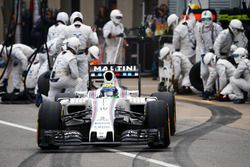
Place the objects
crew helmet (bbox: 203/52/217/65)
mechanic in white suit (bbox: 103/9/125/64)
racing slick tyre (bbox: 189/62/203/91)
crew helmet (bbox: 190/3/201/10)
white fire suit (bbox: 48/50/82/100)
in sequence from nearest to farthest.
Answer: white fire suit (bbox: 48/50/82/100)
crew helmet (bbox: 203/52/217/65)
racing slick tyre (bbox: 189/62/203/91)
mechanic in white suit (bbox: 103/9/125/64)
crew helmet (bbox: 190/3/201/10)

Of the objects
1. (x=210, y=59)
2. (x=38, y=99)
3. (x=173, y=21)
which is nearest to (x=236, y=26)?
(x=210, y=59)

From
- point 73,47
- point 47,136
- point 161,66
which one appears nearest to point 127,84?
point 161,66

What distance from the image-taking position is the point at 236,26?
24.9m

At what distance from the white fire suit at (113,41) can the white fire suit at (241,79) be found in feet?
18.3

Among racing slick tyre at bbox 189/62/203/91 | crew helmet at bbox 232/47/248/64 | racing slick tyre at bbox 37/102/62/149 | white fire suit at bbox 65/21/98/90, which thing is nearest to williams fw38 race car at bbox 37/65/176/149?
racing slick tyre at bbox 37/102/62/149

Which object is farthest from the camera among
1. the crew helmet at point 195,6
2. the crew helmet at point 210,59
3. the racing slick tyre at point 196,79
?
the crew helmet at point 195,6

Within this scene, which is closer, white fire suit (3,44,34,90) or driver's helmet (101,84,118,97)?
driver's helmet (101,84,118,97)

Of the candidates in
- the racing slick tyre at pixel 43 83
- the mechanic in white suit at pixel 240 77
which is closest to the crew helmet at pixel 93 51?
the racing slick tyre at pixel 43 83

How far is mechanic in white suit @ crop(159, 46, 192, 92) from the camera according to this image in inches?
1032

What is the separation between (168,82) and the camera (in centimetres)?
2619

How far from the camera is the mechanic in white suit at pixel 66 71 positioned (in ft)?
68.8

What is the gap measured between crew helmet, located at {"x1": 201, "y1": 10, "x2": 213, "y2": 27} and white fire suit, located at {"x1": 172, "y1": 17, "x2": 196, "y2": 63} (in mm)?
908

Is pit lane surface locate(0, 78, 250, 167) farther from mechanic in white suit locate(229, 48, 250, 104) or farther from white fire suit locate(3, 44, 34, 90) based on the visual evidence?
white fire suit locate(3, 44, 34, 90)

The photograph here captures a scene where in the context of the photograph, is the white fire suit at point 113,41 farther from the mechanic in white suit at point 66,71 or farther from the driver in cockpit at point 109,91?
the driver in cockpit at point 109,91
